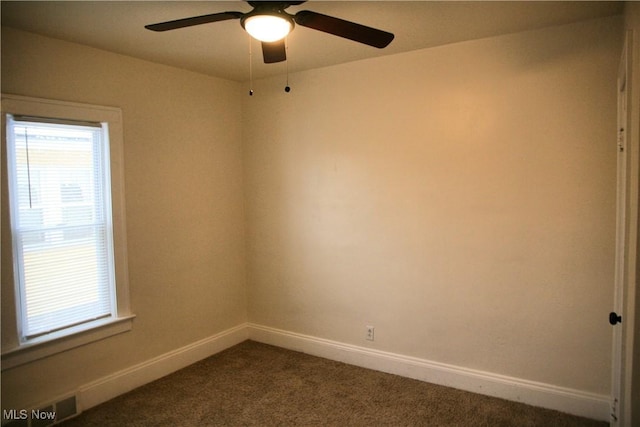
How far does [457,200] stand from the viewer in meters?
3.04

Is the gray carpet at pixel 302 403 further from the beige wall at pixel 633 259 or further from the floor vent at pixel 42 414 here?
the beige wall at pixel 633 259

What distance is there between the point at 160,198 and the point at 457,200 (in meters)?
2.33

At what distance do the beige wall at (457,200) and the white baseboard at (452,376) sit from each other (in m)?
0.06

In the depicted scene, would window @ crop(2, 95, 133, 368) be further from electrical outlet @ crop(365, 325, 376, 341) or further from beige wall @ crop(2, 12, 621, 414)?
electrical outlet @ crop(365, 325, 376, 341)

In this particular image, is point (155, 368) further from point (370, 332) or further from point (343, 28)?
point (343, 28)

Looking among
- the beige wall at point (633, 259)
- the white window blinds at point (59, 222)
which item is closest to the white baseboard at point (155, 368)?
the white window blinds at point (59, 222)

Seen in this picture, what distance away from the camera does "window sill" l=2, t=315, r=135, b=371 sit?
2.54 m

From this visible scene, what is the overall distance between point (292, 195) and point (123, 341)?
5.95ft

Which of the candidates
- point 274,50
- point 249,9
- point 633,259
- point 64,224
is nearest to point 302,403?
point 64,224

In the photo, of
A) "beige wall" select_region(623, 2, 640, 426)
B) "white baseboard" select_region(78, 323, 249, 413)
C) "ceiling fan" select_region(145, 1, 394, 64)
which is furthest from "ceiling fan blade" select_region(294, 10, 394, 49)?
"white baseboard" select_region(78, 323, 249, 413)

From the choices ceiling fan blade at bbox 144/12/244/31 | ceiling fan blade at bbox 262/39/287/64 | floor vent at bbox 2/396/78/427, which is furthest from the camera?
floor vent at bbox 2/396/78/427

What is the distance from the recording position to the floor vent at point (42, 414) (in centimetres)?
252

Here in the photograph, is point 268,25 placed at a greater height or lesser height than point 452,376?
greater

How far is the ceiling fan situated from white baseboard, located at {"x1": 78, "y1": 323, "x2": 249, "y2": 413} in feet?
8.08
